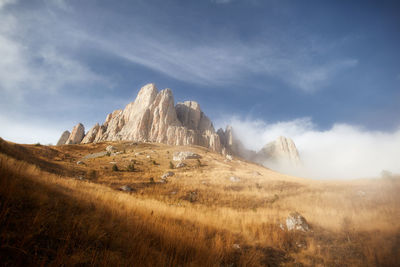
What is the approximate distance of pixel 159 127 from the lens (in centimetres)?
8194

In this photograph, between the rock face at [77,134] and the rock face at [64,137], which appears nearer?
the rock face at [77,134]

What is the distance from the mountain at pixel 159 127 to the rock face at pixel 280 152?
24.5 metres

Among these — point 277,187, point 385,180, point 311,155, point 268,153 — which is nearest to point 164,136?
point 277,187

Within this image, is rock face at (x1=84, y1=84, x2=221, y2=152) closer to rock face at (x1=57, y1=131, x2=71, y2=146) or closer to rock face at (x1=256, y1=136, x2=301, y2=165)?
rock face at (x1=57, y1=131, x2=71, y2=146)

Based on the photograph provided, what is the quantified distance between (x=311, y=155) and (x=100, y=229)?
19153 centimetres

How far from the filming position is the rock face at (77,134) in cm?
9522

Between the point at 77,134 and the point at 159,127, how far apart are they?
57.5m

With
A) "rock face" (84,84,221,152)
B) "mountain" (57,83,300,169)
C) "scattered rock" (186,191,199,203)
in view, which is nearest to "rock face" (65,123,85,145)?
"mountain" (57,83,300,169)

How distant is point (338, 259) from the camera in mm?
4512

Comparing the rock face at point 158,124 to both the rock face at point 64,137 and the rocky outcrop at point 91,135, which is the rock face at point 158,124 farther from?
the rock face at point 64,137

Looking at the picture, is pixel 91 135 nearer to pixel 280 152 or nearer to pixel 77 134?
pixel 77 134

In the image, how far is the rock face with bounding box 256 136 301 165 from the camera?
131 m

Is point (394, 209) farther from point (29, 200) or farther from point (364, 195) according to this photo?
point (29, 200)

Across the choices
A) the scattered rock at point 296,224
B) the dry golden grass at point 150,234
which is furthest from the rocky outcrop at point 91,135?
the scattered rock at point 296,224
